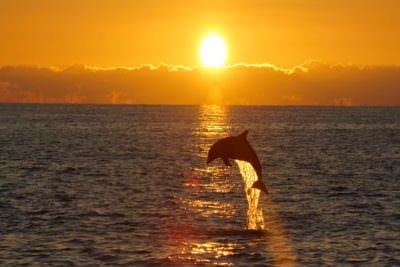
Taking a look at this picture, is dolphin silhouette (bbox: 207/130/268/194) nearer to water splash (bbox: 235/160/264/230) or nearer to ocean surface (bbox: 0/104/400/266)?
water splash (bbox: 235/160/264/230)

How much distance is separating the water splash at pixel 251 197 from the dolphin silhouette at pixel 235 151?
5.33ft

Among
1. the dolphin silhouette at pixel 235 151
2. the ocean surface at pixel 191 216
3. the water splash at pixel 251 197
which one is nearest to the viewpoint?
the dolphin silhouette at pixel 235 151

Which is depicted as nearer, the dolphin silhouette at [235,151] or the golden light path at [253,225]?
the dolphin silhouette at [235,151]

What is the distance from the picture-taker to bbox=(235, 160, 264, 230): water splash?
37.1 m

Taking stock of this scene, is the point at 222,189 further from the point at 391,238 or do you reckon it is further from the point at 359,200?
the point at 391,238

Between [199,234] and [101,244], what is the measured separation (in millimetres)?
5501

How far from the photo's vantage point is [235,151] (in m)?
33.7

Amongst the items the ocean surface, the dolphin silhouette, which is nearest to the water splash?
the ocean surface

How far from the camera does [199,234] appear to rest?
3775 centimetres

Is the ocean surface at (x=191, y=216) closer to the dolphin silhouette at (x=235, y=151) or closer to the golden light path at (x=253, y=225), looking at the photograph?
the golden light path at (x=253, y=225)

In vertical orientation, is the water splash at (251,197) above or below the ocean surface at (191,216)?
above

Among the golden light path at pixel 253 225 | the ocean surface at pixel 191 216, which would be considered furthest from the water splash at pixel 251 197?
the ocean surface at pixel 191 216

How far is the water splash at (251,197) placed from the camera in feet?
122

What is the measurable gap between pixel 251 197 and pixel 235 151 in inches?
284
